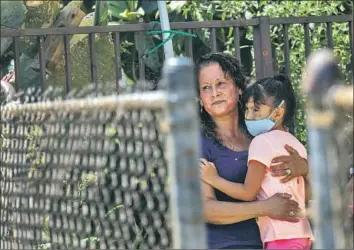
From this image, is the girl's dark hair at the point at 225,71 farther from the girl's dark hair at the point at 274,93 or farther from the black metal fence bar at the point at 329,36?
the black metal fence bar at the point at 329,36

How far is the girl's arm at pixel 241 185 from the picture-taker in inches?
193

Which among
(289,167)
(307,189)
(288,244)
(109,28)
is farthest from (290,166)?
(109,28)

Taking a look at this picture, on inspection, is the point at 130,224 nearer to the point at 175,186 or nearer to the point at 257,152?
the point at 257,152

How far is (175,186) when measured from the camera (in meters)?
2.62

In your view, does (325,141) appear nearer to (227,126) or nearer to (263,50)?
(227,126)

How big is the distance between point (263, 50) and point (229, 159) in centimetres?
179

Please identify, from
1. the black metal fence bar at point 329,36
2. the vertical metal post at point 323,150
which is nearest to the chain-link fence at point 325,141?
the vertical metal post at point 323,150

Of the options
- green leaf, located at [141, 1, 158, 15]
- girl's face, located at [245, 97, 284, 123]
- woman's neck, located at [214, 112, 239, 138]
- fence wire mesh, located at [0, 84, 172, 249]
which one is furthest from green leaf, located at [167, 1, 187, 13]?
fence wire mesh, located at [0, 84, 172, 249]

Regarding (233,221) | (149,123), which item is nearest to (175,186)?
(149,123)

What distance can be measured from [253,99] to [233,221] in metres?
0.64

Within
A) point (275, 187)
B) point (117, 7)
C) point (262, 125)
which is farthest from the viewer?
point (117, 7)

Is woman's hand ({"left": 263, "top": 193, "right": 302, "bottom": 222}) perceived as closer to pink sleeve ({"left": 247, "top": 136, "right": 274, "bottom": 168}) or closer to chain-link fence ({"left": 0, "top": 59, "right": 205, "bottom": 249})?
pink sleeve ({"left": 247, "top": 136, "right": 274, "bottom": 168})

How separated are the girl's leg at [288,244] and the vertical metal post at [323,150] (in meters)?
2.31

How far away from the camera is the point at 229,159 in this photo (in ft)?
16.6
